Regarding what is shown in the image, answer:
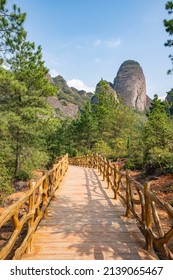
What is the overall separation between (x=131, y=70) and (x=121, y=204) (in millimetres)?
85430

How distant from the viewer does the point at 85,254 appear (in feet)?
12.1

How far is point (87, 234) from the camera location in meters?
4.54

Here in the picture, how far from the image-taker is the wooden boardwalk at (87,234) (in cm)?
371

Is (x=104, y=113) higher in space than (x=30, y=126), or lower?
higher

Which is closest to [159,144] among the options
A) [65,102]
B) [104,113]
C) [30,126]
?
[30,126]

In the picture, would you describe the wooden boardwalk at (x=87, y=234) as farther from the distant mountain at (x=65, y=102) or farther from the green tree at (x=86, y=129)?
the distant mountain at (x=65, y=102)

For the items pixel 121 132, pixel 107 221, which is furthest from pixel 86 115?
pixel 107 221

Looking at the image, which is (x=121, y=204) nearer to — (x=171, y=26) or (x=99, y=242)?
(x=99, y=242)

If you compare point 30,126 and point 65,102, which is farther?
point 65,102

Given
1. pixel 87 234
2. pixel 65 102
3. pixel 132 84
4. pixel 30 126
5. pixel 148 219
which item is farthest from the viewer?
pixel 132 84

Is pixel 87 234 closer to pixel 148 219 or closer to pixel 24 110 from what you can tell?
pixel 148 219

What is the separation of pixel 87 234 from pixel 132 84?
3282 inches

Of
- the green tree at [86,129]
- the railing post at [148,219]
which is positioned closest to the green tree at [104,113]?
the green tree at [86,129]

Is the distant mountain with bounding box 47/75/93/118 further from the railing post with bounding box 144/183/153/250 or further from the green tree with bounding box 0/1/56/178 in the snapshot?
the railing post with bounding box 144/183/153/250
